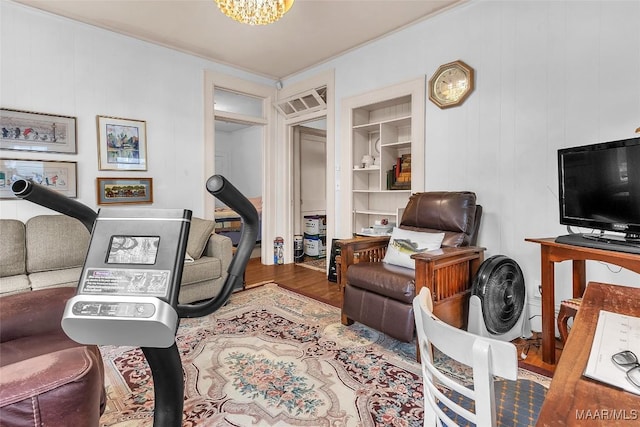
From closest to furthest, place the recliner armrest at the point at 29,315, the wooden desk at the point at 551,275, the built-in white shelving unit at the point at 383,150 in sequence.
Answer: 1. the recliner armrest at the point at 29,315
2. the wooden desk at the point at 551,275
3. the built-in white shelving unit at the point at 383,150

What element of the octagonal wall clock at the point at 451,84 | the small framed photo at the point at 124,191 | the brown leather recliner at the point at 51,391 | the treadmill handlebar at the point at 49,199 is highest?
the octagonal wall clock at the point at 451,84

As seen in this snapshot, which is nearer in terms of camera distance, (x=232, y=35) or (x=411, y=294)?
(x=411, y=294)

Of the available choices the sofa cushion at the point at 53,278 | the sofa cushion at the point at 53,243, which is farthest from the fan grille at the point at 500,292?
the sofa cushion at the point at 53,243

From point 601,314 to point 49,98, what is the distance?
3.98 m

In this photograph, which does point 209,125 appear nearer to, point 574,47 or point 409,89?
point 409,89

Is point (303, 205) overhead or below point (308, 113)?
below

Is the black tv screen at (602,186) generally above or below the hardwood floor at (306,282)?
above

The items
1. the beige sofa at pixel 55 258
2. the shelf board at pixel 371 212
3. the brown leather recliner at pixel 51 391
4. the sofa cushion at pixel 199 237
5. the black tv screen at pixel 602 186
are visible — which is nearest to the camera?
the brown leather recliner at pixel 51 391

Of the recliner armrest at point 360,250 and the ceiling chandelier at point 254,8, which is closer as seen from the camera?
the ceiling chandelier at point 254,8

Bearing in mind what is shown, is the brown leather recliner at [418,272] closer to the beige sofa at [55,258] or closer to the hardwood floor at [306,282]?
the hardwood floor at [306,282]

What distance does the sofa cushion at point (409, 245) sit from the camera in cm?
233

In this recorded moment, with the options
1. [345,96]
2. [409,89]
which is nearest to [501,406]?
[409,89]

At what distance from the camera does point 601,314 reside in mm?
919

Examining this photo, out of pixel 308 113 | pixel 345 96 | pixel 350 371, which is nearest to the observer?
pixel 350 371
